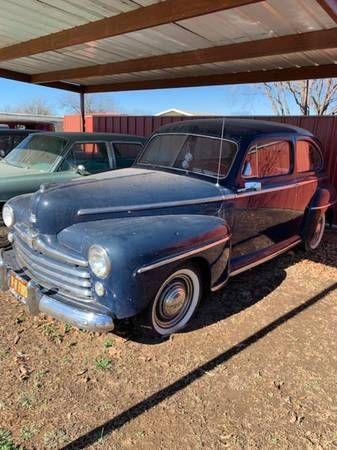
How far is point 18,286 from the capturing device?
3.63 m

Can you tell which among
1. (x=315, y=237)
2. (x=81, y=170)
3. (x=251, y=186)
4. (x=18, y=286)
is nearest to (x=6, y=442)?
(x=18, y=286)

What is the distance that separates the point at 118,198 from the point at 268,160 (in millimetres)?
2092

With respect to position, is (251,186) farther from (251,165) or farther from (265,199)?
(265,199)

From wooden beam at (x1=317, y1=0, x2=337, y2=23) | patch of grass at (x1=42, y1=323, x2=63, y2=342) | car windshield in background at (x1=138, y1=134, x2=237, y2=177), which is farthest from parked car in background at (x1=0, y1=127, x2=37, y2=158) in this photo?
wooden beam at (x1=317, y1=0, x2=337, y2=23)

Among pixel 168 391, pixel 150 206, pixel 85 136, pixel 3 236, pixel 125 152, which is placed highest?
pixel 85 136

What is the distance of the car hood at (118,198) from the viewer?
3.63 m

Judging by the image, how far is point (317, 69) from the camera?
25.7 feet

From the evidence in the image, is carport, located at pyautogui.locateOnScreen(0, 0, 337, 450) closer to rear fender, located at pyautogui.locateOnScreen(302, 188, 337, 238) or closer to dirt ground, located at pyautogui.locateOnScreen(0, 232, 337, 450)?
dirt ground, located at pyautogui.locateOnScreen(0, 232, 337, 450)

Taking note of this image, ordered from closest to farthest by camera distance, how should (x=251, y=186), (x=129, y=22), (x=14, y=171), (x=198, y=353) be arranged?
1. (x=198, y=353)
2. (x=251, y=186)
3. (x=129, y=22)
4. (x=14, y=171)

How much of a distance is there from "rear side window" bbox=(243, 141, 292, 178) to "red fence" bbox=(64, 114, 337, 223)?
311cm

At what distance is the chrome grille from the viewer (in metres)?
3.26

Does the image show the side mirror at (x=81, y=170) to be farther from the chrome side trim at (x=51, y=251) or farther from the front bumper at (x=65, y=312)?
the front bumper at (x=65, y=312)

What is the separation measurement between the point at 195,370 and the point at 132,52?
20.0 feet

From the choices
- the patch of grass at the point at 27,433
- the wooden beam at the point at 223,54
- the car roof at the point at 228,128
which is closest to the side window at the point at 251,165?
the car roof at the point at 228,128
